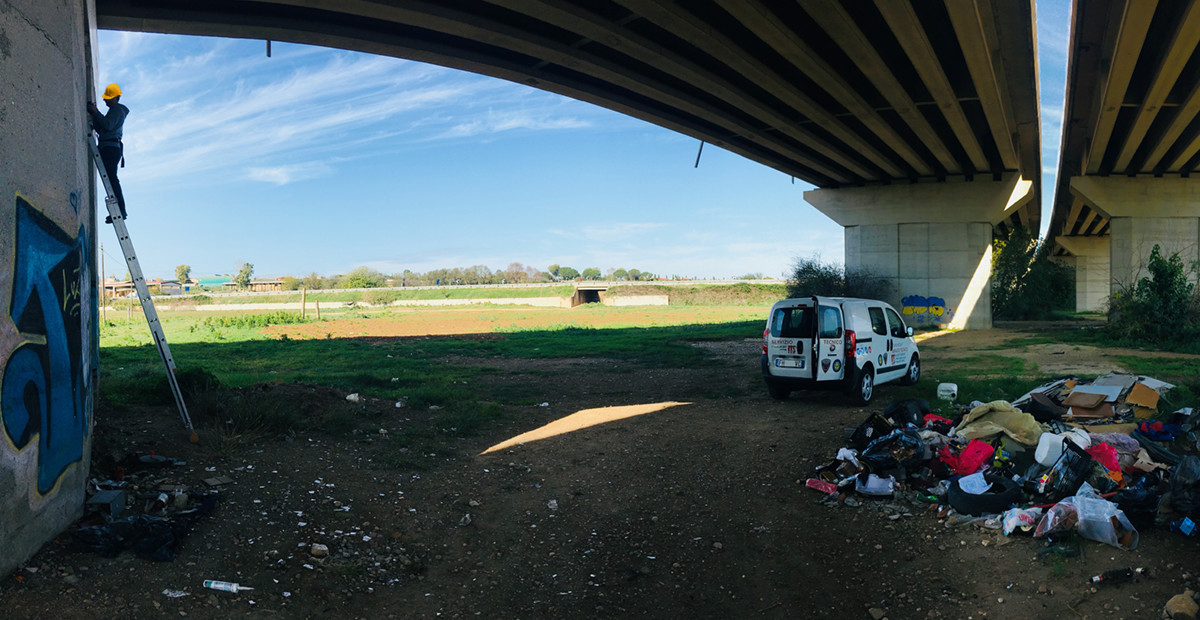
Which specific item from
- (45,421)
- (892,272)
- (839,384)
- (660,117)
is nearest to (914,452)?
(839,384)

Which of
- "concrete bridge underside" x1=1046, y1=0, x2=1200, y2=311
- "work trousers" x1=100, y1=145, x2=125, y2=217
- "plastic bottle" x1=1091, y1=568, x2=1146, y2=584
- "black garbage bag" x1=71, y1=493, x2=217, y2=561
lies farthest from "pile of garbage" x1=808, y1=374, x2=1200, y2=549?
"concrete bridge underside" x1=1046, y1=0, x2=1200, y2=311

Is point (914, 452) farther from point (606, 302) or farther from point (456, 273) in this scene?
point (456, 273)

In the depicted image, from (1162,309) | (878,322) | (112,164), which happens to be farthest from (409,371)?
(1162,309)

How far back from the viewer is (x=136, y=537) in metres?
5.20

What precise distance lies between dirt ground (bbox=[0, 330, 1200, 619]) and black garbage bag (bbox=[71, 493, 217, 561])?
101 millimetres

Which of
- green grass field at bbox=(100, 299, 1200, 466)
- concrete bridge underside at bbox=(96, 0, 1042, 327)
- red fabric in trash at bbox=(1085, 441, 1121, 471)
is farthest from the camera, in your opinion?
concrete bridge underside at bbox=(96, 0, 1042, 327)

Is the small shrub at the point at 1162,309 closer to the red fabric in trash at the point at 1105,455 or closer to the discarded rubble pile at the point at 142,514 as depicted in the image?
the red fabric in trash at the point at 1105,455

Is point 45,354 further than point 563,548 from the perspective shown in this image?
No

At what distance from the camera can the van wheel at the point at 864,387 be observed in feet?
39.1

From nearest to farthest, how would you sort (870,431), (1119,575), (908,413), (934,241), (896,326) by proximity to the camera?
1. (1119,575)
2. (870,431)
3. (908,413)
4. (896,326)
5. (934,241)

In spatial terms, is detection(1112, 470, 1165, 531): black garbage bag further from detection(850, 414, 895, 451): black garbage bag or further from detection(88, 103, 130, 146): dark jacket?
detection(88, 103, 130, 146): dark jacket

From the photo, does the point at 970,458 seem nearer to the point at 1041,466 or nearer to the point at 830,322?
the point at 1041,466

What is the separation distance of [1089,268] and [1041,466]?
7033 centimetres

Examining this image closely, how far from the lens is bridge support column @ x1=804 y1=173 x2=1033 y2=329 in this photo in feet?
104
